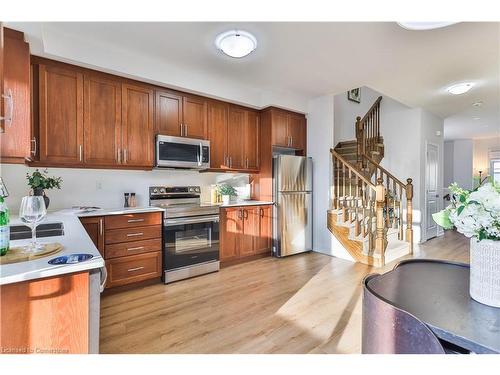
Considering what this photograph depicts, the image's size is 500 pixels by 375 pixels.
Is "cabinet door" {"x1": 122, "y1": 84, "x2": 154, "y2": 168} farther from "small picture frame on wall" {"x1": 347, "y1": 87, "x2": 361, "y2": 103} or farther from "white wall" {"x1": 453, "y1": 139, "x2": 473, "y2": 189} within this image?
"white wall" {"x1": 453, "y1": 139, "x2": 473, "y2": 189}

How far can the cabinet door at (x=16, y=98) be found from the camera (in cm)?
183

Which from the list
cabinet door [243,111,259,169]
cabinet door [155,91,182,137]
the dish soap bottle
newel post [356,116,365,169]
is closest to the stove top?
cabinet door [155,91,182,137]

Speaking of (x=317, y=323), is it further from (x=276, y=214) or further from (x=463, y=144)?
(x=463, y=144)

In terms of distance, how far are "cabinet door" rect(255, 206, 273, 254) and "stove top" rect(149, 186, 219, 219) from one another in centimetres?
85

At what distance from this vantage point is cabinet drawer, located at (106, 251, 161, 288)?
269cm

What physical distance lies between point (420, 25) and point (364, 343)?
85.6 inches

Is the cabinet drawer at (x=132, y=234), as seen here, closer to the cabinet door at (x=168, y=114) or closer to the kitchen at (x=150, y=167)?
the kitchen at (x=150, y=167)

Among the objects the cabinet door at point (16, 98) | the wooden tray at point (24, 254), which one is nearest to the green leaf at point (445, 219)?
the wooden tray at point (24, 254)

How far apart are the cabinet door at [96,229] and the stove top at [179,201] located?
0.67m

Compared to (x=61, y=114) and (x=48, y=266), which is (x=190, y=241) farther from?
(x=48, y=266)

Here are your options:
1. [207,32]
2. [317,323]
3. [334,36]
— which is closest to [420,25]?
[334,36]

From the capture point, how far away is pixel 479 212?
95cm

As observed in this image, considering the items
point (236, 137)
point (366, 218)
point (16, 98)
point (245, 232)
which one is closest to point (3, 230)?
point (16, 98)

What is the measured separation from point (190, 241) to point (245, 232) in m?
0.89
